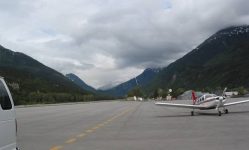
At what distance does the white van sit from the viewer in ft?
30.8

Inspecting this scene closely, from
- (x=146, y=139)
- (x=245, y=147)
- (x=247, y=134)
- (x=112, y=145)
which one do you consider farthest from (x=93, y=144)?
(x=247, y=134)

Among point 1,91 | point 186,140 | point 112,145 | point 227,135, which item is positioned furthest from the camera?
point 227,135

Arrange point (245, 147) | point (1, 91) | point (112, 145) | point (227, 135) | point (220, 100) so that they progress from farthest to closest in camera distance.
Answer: point (220, 100) < point (227, 135) < point (112, 145) < point (245, 147) < point (1, 91)

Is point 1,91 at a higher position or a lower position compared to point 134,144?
higher

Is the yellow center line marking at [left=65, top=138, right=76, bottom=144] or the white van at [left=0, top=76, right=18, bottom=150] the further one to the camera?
the yellow center line marking at [left=65, top=138, right=76, bottom=144]

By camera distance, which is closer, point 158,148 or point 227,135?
point 158,148

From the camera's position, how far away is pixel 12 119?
9.90 meters

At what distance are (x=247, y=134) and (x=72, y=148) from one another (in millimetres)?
6012

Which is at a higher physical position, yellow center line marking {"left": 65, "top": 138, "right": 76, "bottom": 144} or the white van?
the white van

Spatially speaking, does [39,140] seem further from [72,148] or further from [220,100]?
[220,100]

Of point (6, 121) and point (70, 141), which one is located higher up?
point (6, 121)

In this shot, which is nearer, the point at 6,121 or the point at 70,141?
the point at 6,121

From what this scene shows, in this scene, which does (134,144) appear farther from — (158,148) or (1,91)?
(1,91)

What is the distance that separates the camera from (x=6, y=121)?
957 centimetres
